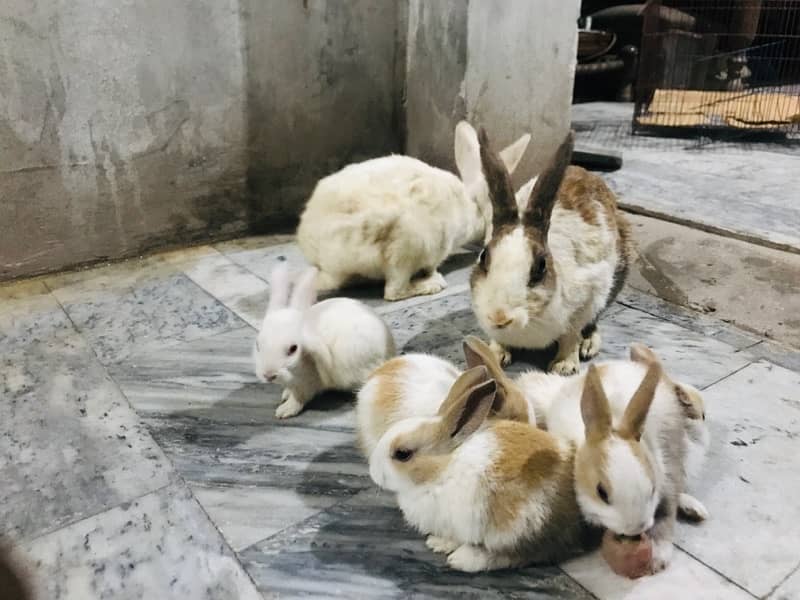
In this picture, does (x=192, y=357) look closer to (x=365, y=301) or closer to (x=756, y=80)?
(x=365, y=301)

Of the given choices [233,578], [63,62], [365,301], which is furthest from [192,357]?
[63,62]

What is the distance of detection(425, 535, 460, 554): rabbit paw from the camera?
1.57 metres

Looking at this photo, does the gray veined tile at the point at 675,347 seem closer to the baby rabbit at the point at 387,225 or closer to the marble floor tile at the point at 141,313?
the baby rabbit at the point at 387,225

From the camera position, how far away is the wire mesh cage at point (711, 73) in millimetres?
5656

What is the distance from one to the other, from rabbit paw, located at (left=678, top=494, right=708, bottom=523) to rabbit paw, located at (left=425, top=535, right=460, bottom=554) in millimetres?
563

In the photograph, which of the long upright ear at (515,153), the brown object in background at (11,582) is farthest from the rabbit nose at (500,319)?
the brown object in background at (11,582)

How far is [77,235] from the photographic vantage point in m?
3.21

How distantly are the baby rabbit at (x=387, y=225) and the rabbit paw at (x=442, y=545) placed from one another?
147 centimetres

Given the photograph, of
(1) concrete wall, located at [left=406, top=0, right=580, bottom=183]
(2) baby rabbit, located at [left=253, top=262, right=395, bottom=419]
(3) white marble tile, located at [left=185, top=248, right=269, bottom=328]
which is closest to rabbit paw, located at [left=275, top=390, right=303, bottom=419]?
(2) baby rabbit, located at [left=253, top=262, right=395, bottom=419]

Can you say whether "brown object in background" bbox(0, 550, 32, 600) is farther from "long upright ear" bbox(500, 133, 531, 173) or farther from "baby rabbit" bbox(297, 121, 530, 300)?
"long upright ear" bbox(500, 133, 531, 173)

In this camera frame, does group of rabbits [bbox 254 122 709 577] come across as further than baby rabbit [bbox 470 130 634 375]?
Answer: No

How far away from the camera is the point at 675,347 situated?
8.28ft

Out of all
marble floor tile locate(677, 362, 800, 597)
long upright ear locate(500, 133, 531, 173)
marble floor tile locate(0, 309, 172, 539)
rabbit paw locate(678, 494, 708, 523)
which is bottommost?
marble floor tile locate(0, 309, 172, 539)

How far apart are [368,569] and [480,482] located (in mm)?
330
